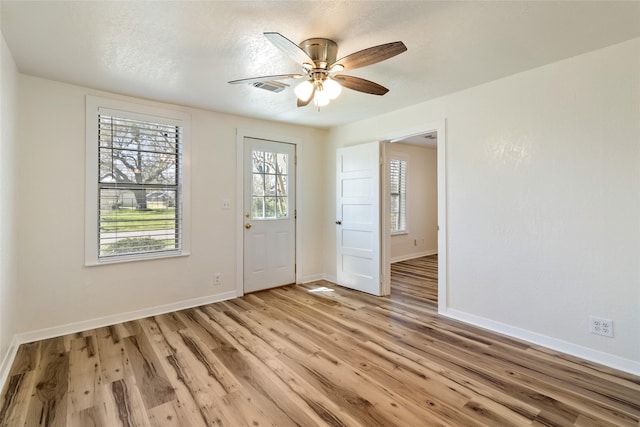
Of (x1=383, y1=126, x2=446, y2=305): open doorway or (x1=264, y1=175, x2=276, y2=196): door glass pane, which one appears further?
(x1=383, y1=126, x2=446, y2=305): open doorway

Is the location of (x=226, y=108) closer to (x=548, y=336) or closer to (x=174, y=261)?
(x=174, y=261)

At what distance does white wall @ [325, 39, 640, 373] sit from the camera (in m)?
2.15

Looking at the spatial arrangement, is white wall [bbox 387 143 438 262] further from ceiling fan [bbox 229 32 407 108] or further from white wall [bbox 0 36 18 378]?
white wall [bbox 0 36 18 378]

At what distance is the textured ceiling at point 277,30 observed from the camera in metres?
1.75

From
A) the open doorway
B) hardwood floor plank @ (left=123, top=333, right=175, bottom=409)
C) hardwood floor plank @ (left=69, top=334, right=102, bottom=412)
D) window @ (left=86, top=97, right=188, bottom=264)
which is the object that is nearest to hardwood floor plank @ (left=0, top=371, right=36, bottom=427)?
hardwood floor plank @ (left=69, top=334, right=102, bottom=412)

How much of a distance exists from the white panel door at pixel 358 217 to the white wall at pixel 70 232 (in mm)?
1738

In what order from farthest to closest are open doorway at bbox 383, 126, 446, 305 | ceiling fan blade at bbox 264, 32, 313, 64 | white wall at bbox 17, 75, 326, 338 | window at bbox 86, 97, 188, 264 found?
open doorway at bbox 383, 126, 446, 305 < window at bbox 86, 97, 188, 264 < white wall at bbox 17, 75, 326, 338 < ceiling fan blade at bbox 264, 32, 313, 64

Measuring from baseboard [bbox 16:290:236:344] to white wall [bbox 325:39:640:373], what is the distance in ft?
8.98

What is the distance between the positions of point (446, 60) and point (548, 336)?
2.39 metres

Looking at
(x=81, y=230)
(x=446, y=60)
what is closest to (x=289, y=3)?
(x=446, y=60)

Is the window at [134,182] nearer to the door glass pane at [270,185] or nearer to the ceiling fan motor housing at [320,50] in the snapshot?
the door glass pane at [270,185]

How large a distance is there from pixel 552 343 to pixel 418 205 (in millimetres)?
4113

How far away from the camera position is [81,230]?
289cm

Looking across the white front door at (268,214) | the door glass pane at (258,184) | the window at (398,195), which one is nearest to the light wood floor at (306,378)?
the white front door at (268,214)
